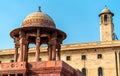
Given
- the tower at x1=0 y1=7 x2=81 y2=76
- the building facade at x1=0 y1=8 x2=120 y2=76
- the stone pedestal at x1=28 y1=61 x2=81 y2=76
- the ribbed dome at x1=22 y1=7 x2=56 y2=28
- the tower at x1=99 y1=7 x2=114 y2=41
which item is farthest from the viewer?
the tower at x1=99 y1=7 x2=114 y2=41

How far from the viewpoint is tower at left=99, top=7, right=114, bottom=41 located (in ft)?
225

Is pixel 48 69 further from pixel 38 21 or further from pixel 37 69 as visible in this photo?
pixel 38 21

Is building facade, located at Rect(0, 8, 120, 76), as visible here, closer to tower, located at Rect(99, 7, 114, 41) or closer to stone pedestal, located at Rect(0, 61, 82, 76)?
tower, located at Rect(99, 7, 114, 41)

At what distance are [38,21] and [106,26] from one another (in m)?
35.6

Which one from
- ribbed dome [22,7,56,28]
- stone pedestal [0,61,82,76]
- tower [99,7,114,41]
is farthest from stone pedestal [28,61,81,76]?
tower [99,7,114,41]

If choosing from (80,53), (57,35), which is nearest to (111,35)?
(80,53)

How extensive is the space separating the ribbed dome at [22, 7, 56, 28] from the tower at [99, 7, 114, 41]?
111ft

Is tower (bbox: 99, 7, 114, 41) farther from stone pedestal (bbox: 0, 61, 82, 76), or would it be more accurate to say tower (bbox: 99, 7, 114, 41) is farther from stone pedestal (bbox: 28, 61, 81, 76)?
stone pedestal (bbox: 28, 61, 81, 76)

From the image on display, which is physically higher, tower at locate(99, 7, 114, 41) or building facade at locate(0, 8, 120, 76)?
tower at locate(99, 7, 114, 41)

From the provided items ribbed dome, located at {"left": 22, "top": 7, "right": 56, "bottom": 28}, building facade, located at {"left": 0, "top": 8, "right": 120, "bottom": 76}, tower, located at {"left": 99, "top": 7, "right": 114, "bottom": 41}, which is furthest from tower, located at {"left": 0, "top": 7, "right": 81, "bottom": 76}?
tower, located at {"left": 99, "top": 7, "right": 114, "bottom": 41}

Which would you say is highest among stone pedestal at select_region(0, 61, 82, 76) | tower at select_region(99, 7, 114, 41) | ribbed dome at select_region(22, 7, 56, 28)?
tower at select_region(99, 7, 114, 41)

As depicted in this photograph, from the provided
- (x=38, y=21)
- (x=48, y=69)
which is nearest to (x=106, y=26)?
(x=38, y=21)

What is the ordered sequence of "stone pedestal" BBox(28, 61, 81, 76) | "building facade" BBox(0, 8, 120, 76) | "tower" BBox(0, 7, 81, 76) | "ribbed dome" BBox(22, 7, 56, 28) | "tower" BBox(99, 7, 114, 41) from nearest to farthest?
"stone pedestal" BBox(28, 61, 81, 76), "tower" BBox(0, 7, 81, 76), "ribbed dome" BBox(22, 7, 56, 28), "building facade" BBox(0, 8, 120, 76), "tower" BBox(99, 7, 114, 41)

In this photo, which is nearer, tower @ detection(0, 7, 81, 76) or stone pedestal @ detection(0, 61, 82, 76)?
stone pedestal @ detection(0, 61, 82, 76)
